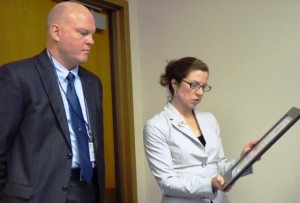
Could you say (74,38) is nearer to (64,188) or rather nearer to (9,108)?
(9,108)

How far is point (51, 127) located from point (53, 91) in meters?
0.13

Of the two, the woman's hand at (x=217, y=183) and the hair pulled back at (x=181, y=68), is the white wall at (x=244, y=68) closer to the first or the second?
the hair pulled back at (x=181, y=68)

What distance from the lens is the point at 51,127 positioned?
4.25 ft

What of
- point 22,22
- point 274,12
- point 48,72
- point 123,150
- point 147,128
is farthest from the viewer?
point 123,150

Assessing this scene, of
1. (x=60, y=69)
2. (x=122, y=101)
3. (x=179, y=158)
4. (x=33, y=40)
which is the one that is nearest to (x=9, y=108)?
(x=60, y=69)

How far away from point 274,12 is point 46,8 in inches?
51.5

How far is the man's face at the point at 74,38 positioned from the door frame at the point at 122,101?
110cm

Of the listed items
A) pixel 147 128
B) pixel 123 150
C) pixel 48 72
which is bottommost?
pixel 123 150

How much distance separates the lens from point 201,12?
2.34m

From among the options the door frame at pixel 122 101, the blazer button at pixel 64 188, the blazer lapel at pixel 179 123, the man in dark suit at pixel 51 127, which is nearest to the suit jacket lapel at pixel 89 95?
the man in dark suit at pixel 51 127

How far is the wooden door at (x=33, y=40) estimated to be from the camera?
72.8 inches

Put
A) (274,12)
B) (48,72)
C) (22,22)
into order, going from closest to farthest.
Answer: (48,72) < (22,22) < (274,12)

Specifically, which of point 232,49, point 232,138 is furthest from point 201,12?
point 232,138

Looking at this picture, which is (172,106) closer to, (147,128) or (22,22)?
(147,128)
